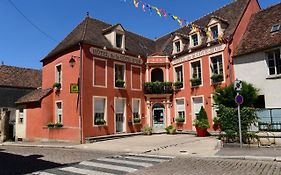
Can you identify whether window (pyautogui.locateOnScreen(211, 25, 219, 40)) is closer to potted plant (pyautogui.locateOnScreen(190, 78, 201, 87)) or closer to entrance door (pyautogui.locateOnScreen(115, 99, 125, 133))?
potted plant (pyautogui.locateOnScreen(190, 78, 201, 87))

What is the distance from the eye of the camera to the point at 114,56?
20328 millimetres

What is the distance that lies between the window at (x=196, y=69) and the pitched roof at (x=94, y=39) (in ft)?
14.2

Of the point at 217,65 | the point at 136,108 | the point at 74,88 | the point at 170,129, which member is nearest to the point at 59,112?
the point at 74,88

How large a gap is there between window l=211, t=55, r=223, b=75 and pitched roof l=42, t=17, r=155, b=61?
5.95 meters

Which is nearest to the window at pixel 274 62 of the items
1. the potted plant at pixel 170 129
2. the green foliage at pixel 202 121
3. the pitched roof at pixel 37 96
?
the green foliage at pixel 202 121

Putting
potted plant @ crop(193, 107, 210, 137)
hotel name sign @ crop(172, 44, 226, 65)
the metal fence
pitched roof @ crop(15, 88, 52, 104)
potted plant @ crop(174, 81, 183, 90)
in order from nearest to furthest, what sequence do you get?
1. the metal fence
2. potted plant @ crop(193, 107, 210, 137)
3. hotel name sign @ crop(172, 44, 226, 65)
4. pitched roof @ crop(15, 88, 52, 104)
5. potted plant @ crop(174, 81, 183, 90)

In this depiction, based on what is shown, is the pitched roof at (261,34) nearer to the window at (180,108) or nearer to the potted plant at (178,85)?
the potted plant at (178,85)

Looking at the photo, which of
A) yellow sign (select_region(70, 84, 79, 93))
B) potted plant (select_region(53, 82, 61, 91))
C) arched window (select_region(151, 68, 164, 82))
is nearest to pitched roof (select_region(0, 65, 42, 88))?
potted plant (select_region(53, 82, 61, 91))

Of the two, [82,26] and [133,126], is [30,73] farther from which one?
[133,126]

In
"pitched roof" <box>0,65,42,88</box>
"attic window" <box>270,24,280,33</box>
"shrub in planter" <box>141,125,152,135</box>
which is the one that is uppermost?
"attic window" <box>270,24,280,33</box>

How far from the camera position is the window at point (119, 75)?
67.3 ft

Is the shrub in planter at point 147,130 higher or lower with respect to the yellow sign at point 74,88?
lower

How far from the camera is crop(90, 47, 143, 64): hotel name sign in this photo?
19183mm

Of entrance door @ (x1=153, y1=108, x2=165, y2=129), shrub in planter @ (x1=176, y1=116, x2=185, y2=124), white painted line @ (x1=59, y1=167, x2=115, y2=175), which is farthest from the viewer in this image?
entrance door @ (x1=153, y1=108, x2=165, y2=129)
